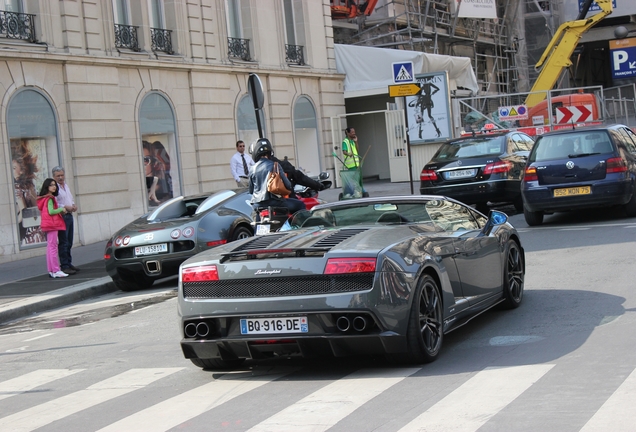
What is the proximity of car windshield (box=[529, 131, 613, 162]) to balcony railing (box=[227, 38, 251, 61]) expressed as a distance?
12640 millimetres

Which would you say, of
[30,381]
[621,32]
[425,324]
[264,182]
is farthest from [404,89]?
[621,32]

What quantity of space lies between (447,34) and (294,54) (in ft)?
41.6

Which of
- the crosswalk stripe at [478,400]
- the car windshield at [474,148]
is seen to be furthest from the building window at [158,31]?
the crosswalk stripe at [478,400]

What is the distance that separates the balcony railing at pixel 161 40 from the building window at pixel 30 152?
4.29 metres

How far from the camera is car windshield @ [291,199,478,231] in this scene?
784 centimetres

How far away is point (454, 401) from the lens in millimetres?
5762

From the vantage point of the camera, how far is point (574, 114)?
93.0 ft

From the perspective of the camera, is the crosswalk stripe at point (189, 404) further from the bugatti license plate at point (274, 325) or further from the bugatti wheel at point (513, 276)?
the bugatti wheel at point (513, 276)

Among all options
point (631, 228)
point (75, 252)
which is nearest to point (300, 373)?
point (631, 228)

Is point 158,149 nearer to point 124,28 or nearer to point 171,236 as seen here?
point 124,28

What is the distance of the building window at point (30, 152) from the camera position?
19.8 metres

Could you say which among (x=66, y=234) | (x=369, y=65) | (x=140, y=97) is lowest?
(x=66, y=234)

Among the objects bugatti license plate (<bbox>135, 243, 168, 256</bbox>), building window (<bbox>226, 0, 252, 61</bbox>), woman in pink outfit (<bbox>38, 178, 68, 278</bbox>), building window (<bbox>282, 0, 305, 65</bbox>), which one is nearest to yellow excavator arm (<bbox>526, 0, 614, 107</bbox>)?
building window (<bbox>282, 0, 305, 65</bbox>)

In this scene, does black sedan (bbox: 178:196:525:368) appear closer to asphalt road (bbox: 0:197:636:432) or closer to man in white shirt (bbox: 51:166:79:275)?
asphalt road (bbox: 0:197:636:432)
